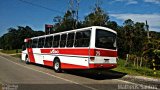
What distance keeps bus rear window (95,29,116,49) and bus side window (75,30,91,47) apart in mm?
562

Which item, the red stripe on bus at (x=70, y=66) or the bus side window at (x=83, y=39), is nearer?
the bus side window at (x=83, y=39)

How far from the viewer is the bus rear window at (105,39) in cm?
1607

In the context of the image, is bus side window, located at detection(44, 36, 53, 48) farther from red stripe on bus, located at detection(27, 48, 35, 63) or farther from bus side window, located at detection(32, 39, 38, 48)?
red stripe on bus, located at detection(27, 48, 35, 63)

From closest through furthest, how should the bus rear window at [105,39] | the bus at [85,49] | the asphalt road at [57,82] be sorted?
the asphalt road at [57,82] → the bus at [85,49] → the bus rear window at [105,39]

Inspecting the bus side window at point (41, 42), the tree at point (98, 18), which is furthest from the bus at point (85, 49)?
the tree at point (98, 18)

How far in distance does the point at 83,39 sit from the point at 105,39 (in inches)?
52.3

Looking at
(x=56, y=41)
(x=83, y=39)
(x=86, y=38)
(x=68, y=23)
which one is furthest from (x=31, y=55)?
(x=68, y=23)

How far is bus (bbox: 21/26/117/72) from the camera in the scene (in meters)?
15.9

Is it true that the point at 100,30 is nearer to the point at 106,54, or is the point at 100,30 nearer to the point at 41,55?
the point at 106,54

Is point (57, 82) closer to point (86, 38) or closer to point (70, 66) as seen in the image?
point (86, 38)

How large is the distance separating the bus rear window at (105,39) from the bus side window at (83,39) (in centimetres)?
56

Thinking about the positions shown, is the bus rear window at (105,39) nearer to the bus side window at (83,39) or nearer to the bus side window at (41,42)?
the bus side window at (83,39)

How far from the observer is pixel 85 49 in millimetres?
16234

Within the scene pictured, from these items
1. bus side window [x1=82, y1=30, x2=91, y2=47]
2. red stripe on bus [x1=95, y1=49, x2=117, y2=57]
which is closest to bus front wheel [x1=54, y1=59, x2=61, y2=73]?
bus side window [x1=82, y1=30, x2=91, y2=47]
